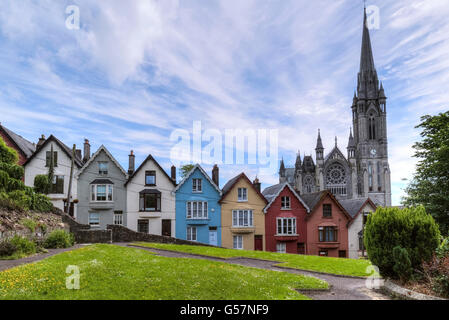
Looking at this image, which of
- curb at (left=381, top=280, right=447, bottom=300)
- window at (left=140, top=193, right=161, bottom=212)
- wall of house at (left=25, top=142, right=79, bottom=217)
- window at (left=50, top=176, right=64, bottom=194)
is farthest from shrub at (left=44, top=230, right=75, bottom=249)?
curb at (left=381, top=280, right=447, bottom=300)

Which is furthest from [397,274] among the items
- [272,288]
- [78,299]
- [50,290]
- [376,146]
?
[376,146]

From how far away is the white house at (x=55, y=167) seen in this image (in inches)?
1655

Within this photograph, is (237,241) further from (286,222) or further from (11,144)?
(11,144)

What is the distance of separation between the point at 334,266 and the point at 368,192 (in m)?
107

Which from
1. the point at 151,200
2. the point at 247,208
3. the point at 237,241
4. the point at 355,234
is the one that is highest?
the point at 151,200

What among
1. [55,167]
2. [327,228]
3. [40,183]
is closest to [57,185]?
[55,167]

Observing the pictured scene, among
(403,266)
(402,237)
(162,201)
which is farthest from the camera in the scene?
(162,201)

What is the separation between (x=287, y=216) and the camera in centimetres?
4341

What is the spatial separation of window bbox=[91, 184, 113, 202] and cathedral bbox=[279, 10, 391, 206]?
8081 cm

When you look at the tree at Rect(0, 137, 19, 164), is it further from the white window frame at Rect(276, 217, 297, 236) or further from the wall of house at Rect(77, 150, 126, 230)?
the white window frame at Rect(276, 217, 297, 236)

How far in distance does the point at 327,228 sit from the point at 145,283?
119 ft

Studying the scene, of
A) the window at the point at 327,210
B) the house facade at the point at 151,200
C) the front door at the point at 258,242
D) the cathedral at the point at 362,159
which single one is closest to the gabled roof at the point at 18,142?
the house facade at the point at 151,200

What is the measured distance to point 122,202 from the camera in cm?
4206
